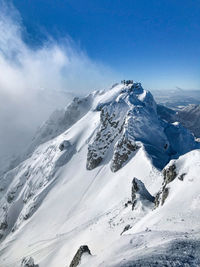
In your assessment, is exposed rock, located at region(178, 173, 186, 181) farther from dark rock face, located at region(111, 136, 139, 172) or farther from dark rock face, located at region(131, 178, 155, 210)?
dark rock face, located at region(111, 136, 139, 172)

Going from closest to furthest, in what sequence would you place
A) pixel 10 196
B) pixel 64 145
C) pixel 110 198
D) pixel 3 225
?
pixel 110 198 < pixel 3 225 < pixel 64 145 < pixel 10 196

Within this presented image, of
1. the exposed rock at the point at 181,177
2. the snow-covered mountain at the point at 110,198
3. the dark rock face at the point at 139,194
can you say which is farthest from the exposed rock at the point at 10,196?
the exposed rock at the point at 181,177

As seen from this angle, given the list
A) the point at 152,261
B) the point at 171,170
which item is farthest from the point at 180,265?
the point at 171,170

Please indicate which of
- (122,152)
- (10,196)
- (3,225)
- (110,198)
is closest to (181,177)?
(110,198)

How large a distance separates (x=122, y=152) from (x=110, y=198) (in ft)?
52.0

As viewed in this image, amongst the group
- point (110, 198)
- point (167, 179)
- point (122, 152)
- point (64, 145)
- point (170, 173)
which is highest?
point (170, 173)

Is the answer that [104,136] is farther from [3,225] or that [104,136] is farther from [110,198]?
[3,225]

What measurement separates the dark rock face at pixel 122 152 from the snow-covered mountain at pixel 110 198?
0.94ft

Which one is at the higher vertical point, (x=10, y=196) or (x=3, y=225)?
(x=10, y=196)

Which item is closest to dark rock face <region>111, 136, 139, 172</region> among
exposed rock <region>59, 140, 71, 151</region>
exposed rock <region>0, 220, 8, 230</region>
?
exposed rock <region>59, 140, 71, 151</region>

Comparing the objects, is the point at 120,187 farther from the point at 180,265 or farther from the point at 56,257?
the point at 180,265

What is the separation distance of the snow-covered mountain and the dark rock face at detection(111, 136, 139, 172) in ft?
0.94

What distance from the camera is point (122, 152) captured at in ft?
214

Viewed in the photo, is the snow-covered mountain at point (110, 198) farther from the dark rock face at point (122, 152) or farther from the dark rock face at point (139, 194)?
Answer: the dark rock face at point (122, 152)
